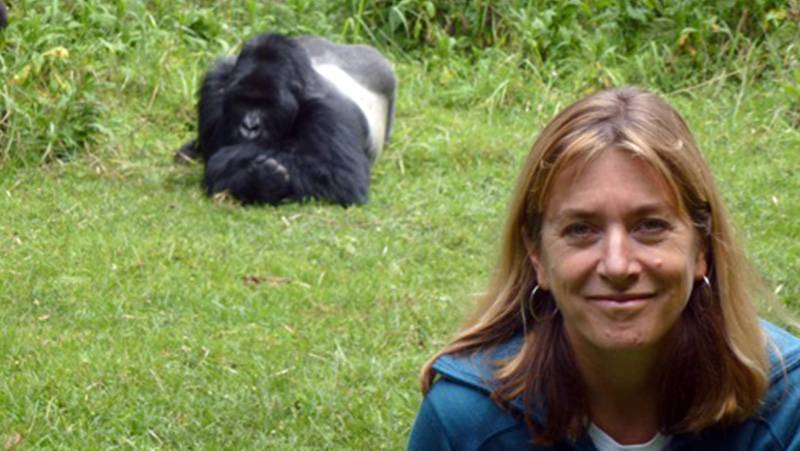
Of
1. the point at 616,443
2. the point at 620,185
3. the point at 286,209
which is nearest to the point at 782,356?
the point at 616,443

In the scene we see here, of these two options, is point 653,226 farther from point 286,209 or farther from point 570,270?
point 286,209

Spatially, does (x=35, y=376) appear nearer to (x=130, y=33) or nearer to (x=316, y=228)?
(x=316, y=228)

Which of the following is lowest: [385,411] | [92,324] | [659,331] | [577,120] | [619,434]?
[92,324]

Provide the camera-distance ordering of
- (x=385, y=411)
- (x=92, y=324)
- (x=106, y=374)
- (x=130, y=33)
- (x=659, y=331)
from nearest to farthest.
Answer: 1. (x=659, y=331)
2. (x=385, y=411)
3. (x=106, y=374)
4. (x=92, y=324)
5. (x=130, y=33)

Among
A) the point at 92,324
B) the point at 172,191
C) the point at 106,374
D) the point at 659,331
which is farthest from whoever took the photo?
the point at 172,191

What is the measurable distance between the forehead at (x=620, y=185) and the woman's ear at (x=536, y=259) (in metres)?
0.14

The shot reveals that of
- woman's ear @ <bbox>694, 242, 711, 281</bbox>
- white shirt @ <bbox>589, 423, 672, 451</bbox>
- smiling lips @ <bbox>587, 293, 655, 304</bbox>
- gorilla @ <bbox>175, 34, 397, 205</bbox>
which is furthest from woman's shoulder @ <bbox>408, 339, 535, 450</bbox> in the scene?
gorilla @ <bbox>175, 34, 397, 205</bbox>

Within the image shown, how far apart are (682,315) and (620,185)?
0.82 ft

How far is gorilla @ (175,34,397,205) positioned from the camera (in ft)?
19.0

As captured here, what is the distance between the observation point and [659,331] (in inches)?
80.0

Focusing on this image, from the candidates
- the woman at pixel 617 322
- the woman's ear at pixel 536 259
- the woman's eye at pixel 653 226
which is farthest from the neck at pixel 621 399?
the woman's eye at pixel 653 226

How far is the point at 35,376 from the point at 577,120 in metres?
1.98

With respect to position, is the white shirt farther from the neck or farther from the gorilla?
the gorilla

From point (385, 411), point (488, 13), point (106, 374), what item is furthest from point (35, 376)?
point (488, 13)
